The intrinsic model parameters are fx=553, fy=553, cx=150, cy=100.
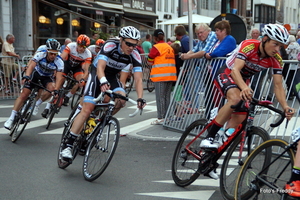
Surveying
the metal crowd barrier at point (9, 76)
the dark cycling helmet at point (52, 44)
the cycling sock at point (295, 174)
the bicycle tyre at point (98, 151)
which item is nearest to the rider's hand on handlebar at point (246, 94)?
the cycling sock at point (295, 174)

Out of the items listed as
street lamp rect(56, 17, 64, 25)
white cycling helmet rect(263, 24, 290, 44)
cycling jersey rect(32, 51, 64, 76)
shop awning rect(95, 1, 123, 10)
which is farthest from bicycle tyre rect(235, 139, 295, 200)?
shop awning rect(95, 1, 123, 10)

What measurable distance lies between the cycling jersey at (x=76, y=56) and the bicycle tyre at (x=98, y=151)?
5.98 meters

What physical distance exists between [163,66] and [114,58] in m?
4.01

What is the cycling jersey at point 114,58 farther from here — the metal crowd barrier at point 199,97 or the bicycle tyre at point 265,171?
the bicycle tyre at point 265,171

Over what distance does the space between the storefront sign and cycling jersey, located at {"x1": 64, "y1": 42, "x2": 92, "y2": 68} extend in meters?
29.6

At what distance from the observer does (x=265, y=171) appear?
4.70m

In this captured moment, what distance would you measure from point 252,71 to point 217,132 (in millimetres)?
777

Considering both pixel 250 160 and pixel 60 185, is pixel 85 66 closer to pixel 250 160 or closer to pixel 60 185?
pixel 60 185

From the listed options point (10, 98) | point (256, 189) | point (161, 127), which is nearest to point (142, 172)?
point (256, 189)

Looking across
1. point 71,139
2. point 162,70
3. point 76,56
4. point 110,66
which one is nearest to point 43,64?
point 76,56

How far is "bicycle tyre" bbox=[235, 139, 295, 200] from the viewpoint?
4480 millimetres

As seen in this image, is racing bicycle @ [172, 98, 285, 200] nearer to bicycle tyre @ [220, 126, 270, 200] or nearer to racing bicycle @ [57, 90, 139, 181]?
bicycle tyre @ [220, 126, 270, 200]

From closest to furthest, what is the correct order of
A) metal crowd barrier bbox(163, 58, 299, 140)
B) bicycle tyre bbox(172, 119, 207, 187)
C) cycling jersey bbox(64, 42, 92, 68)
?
bicycle tyre bbox(172, 119, 207, 187), metal crowd barrier bbox(163, 58, 299, 140), cycling jersey bbox(64, 42, 92, 68)

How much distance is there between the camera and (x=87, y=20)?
1088 inches
